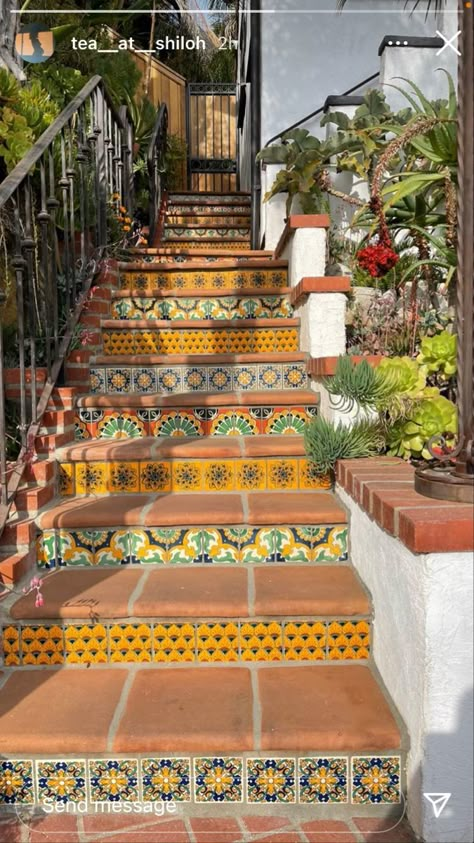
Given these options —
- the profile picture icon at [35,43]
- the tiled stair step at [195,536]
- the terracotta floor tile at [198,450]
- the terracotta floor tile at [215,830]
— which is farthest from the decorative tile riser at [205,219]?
the terracotta floor tile at [215,830]

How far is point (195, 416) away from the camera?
2842 mm

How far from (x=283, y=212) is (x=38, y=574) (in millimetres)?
3506

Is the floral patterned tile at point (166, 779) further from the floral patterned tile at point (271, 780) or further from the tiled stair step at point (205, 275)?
the tiled stair step at point (205, 275)

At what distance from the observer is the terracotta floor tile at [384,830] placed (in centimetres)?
141

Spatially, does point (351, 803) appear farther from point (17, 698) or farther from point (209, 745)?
point (17, 698)

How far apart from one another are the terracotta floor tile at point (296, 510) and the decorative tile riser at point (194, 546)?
4 centimetres

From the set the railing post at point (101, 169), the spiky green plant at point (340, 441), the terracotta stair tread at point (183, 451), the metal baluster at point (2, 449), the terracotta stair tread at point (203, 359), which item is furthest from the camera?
the railing post at point (101, 169)

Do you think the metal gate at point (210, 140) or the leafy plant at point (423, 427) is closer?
the leafy plant at point (423, 427)

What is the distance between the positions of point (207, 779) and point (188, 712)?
0.17m

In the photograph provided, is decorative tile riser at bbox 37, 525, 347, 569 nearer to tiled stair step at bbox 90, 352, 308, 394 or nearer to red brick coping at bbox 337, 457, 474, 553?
red brick coping at bbox 337, 457, 474, 553

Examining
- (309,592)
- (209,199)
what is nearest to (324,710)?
(309,592)

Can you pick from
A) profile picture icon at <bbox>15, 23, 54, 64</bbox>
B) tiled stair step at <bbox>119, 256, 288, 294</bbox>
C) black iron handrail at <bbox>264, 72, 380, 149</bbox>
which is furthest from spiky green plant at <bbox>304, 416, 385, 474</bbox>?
profile picture icon at <bbox>15, 23, 54, 64</bbox>

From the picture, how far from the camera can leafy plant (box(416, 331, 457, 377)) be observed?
226cm

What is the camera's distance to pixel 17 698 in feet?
5.57
